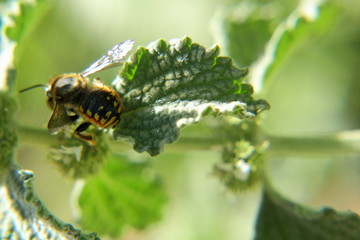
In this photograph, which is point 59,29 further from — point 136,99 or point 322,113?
point 136,99

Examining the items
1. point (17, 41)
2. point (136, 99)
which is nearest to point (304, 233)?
point (136, 99)

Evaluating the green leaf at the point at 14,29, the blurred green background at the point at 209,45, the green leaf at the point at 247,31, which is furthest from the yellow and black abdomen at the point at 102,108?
the blurred green background at the point at 209,45

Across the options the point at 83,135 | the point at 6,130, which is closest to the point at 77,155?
the point at 83,135

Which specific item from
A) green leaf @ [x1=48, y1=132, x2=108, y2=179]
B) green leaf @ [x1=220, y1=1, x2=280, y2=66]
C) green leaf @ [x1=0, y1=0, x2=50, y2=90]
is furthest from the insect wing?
green leaf @ [x1=220, y1=1, x2=280, y2=66]

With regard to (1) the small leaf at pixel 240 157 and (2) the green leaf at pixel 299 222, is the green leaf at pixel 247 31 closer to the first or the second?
(1) the small leaf at pixel 240 157

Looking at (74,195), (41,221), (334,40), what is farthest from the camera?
(334,40)

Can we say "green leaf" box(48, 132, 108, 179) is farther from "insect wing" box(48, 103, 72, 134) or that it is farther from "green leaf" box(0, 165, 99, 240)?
"green leaf" box(0, 165, 99, 240)

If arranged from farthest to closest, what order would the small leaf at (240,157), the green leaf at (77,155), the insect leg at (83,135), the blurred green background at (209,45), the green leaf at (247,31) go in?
the blurred green background at (209,45) → the green leaf at (247,31) → the small leaf at (240,157) → the green leaf at (77,155) → the insect leg at (83,135)
